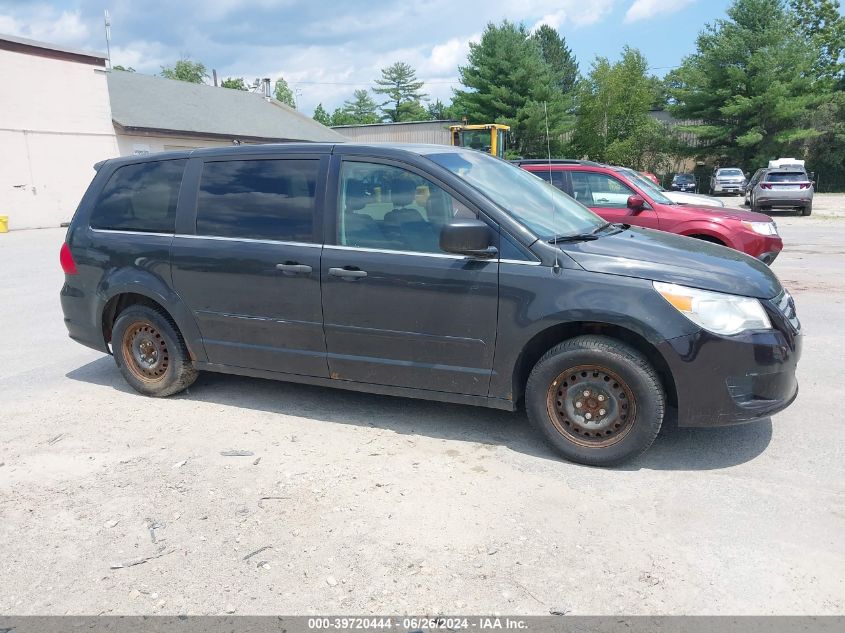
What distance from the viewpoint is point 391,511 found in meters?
3.50

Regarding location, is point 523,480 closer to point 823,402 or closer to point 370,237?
point 370,237

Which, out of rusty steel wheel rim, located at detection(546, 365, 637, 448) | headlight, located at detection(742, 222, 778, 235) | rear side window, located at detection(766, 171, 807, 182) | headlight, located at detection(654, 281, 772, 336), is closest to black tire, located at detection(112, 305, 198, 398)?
rusty steel wheel rim, located at detection(546, 365, 637, 448)

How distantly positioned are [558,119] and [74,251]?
4588 centimetres

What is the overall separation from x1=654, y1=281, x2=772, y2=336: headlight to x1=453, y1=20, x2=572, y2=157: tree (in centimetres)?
4273

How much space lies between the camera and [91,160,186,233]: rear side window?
16.6ft

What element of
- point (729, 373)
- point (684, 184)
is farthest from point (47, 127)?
point (684, 184)

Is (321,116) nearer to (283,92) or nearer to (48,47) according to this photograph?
(283,92)

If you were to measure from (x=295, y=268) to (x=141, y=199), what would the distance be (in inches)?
63.8

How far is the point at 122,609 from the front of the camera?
2791mm

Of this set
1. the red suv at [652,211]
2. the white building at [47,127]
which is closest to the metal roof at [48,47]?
the white building at [47,127]

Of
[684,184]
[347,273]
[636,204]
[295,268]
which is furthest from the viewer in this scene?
[684,184]

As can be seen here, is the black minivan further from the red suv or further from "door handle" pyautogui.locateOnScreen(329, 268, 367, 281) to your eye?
the red suv

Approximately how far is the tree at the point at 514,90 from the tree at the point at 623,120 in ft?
6.43

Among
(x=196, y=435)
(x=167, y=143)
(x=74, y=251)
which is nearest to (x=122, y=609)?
(x=196, y=435)
